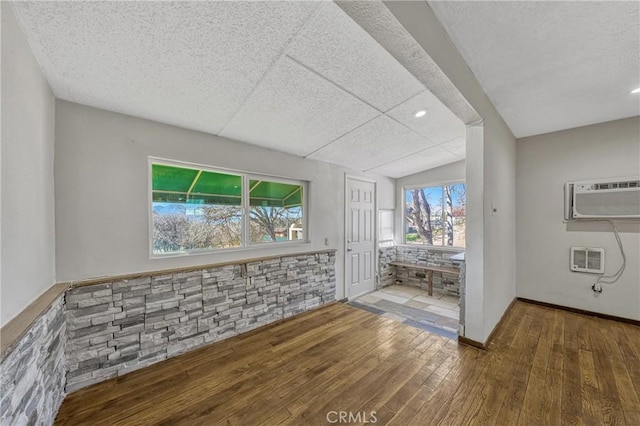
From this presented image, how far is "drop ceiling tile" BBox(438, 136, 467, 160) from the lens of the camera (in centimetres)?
356

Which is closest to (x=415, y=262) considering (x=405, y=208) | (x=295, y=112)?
(x=405, y=208)

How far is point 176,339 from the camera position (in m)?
2.29

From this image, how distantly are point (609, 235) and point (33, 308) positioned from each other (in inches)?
224

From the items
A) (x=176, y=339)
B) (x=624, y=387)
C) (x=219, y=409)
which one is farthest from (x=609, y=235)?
(x=176, y=339)

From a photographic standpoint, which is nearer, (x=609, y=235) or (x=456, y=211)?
(x=609, y=235)

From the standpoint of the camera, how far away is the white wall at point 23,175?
3.66 ft

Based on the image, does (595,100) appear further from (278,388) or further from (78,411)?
(78,411)

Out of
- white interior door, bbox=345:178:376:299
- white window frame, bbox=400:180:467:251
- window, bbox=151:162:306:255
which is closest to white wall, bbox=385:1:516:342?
white window frame, bbox=400:180:467:251

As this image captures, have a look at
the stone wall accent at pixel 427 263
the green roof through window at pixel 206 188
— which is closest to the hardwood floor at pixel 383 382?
the green roof through window at pixel 206 188

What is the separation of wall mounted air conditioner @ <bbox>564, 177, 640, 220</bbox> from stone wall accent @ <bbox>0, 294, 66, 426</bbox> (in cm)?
539

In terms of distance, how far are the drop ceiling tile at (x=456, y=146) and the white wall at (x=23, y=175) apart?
4.16 m

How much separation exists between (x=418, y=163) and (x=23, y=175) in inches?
185

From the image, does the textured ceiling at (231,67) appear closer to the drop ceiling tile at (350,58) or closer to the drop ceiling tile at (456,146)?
the drop ceiling tile at (350,58)

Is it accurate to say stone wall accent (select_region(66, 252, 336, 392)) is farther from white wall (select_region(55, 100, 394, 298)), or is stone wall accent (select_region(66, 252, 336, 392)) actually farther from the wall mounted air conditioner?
the wall mounted air conditioner
